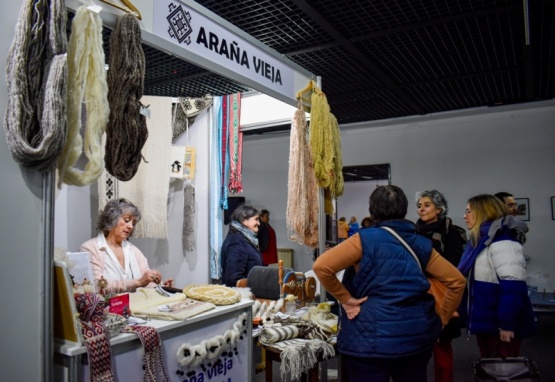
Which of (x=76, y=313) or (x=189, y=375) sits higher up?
(x=76, y=313)

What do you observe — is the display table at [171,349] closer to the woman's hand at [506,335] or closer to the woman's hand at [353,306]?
the woman's hand at [353,306]

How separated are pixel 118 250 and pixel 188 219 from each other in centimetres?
72

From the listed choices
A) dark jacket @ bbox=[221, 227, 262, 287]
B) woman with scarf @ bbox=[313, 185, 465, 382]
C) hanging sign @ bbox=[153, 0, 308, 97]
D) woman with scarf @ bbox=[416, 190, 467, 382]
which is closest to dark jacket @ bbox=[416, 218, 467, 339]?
woman with scarf @ bbox=[416, 190, 467, 382]

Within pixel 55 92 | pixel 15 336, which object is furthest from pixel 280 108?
pixel 15 336

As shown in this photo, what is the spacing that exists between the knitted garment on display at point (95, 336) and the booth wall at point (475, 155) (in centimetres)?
617

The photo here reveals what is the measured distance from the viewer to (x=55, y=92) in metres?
1.39

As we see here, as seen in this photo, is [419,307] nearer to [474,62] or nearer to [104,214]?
[104,214]

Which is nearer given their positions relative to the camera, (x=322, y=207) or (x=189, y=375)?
(x=189, y=375)

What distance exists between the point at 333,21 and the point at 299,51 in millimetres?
643

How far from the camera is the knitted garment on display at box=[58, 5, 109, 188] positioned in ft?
4.99

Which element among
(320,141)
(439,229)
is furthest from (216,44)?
(439,229)

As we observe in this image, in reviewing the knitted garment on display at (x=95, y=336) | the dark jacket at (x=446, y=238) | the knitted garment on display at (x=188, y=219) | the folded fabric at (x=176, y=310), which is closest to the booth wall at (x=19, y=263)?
the knitted garment on display at (x=95, y=336)

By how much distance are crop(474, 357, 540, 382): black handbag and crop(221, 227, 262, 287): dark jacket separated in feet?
5.76

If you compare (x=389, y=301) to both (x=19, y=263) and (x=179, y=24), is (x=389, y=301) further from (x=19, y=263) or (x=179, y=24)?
(x=179, y=24)
